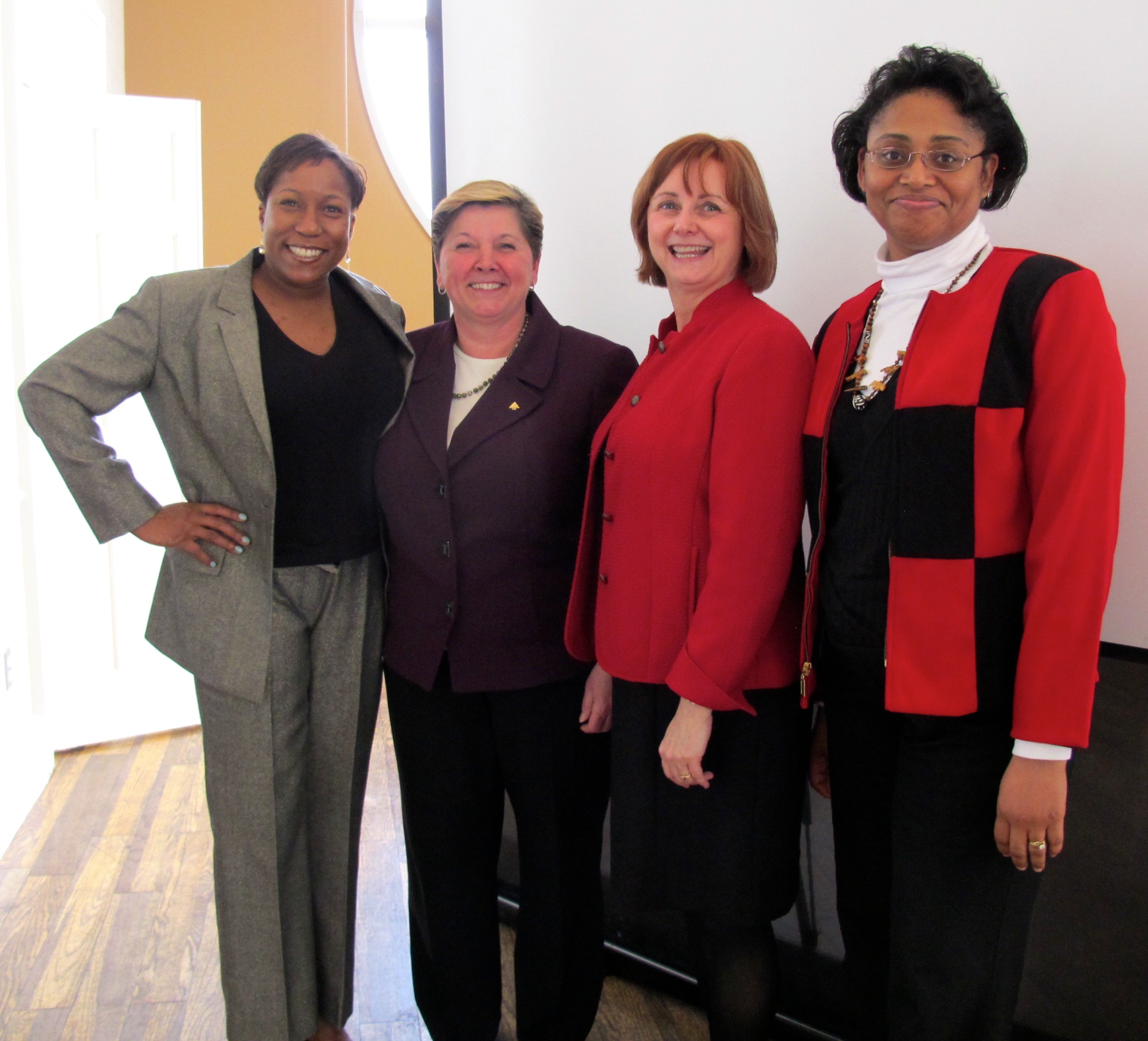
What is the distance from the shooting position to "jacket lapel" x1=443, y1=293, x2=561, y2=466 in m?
1.59

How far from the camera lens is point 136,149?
3455 millimetres

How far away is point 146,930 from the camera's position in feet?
7.66

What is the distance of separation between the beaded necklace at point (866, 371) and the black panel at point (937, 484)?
9 cm

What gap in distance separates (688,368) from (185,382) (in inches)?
34.6

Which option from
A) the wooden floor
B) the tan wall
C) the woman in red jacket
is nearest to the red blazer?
the woman in red jacket

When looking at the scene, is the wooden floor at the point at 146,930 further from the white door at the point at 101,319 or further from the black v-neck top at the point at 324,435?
the black v-neck top at the point at 324,435

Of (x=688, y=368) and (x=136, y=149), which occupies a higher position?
(x=136, y=149)

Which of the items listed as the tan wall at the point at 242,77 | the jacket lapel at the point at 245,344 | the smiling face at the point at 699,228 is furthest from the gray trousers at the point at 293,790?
the tan wall at the point at 242,77

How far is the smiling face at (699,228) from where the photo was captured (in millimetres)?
1444

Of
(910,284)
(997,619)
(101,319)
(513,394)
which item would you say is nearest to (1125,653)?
(997,619)

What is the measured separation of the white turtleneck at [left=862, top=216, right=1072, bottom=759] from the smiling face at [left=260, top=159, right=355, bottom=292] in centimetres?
92

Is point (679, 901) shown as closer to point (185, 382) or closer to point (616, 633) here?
point (616, 633)

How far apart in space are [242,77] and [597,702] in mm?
4453

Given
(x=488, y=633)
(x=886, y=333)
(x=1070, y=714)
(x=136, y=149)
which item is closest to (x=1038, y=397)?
(x=886, y=333)
